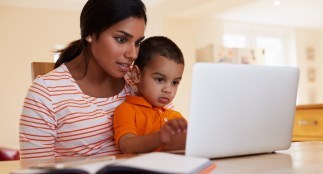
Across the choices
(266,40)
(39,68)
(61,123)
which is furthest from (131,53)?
(266,40)

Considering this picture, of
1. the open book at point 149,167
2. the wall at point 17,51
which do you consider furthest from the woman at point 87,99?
the wall at point 17,51

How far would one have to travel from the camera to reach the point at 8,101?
18.5 feet

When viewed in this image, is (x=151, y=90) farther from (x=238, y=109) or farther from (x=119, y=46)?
(x=238, y=109)

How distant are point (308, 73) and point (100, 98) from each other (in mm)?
6853

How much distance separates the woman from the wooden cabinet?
145 cm

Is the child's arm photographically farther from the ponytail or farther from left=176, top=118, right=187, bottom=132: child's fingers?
the ponytail

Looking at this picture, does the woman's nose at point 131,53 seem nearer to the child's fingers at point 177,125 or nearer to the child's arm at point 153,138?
the child's arm at point 153,138

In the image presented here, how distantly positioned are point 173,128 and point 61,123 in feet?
1.64

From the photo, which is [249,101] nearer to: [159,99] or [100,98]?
[159,99]

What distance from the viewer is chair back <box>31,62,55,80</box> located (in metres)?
1.48

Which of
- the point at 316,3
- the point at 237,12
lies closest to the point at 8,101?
the point at 237,12

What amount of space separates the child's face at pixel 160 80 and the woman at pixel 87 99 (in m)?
0.07

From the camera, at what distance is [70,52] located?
4.86 feet

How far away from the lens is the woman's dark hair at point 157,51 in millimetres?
1278
